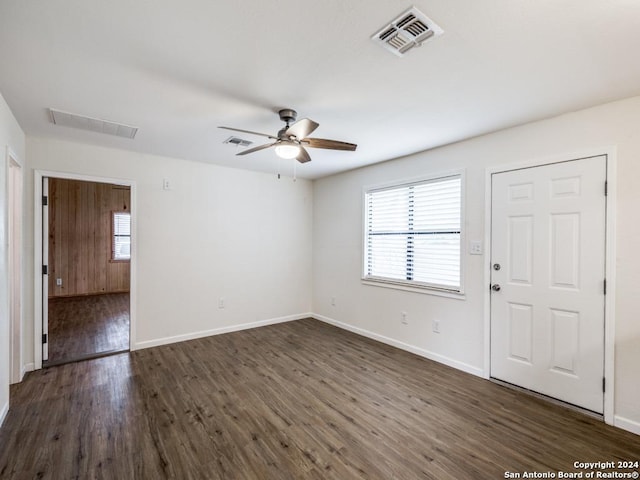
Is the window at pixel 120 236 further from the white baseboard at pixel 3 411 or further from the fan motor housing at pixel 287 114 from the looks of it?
the fan motor housing at pixel 287 114

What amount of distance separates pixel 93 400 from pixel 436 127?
4050mm

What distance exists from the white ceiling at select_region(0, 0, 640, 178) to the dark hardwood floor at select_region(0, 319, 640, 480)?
8.29ft

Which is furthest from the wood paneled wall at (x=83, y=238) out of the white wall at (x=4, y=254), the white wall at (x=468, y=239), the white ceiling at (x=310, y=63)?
the white wall at (x=468, y=239)

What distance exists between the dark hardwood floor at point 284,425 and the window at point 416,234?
1096 millimetres

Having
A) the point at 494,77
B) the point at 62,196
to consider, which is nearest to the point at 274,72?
the point at 494,77

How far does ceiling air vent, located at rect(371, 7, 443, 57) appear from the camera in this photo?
4.87 feet

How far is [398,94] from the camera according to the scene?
2.27 metres

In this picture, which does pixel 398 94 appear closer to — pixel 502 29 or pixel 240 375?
pixel 502 29

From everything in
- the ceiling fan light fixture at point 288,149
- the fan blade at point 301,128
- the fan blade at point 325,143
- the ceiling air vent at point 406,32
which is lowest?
the ceiling fan light fixture at point 288,149

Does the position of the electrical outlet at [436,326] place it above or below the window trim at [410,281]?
below

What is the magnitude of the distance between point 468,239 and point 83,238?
27.4 feet

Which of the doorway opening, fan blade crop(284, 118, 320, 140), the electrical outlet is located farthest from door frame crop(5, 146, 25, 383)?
the electrical outlet

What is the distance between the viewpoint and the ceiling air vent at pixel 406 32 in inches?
58.4

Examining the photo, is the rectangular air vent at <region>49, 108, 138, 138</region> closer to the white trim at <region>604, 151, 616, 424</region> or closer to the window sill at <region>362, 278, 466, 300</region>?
the window sill at <region>362, 278, 466, 300</region>
